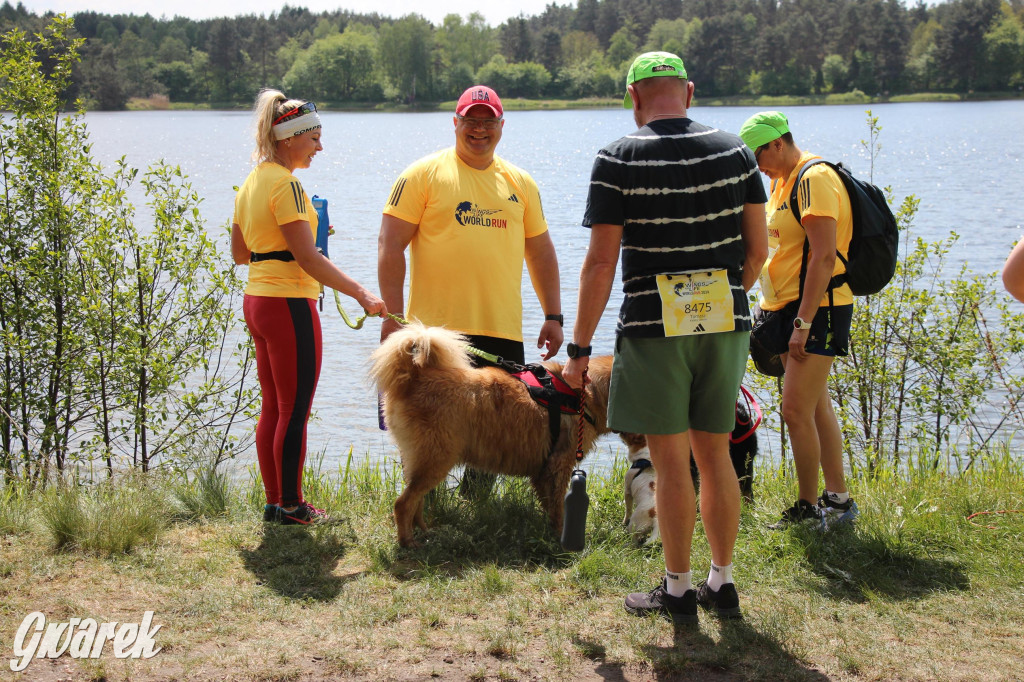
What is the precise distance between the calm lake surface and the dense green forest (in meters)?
14.4

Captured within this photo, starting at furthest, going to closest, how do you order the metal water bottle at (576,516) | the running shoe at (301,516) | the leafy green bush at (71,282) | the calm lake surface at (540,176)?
1. the calm lake surface at (540,176)
2. the leafy green bush at (71,282)
3. the running shoe at (301,516)
4. the metal water bottle at (576,516)

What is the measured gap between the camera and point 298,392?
445 cm

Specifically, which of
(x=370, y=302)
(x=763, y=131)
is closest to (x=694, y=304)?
(x=763, y=131)

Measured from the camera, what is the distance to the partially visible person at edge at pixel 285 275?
4.25m

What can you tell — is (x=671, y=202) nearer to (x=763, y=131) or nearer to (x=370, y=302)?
(x=763, y=131)

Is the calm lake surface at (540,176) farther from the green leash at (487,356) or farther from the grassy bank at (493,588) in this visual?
the grassy bank at (493,588)

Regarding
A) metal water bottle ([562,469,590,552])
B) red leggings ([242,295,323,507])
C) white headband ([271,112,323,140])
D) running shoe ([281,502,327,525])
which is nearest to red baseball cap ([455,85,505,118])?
white headband ([271,112,323,140])

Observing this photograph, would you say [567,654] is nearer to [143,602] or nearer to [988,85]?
[143,602]

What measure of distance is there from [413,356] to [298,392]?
2.21 ft

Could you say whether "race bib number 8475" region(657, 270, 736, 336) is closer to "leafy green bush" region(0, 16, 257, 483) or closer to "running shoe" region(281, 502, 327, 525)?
"running shoe" region(281, 502, 327, 525)

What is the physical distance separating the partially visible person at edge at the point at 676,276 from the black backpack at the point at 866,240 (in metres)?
1.03

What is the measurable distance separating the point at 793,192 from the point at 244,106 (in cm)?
8531

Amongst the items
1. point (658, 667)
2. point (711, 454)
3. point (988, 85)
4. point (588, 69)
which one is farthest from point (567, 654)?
point (588, 69)

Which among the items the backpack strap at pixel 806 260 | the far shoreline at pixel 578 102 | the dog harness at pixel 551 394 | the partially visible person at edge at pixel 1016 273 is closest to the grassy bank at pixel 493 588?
the dog harness at pixel 551 394
